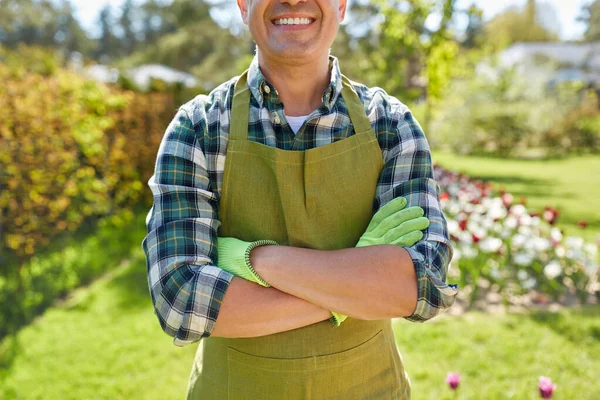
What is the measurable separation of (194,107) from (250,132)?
0.57 feet

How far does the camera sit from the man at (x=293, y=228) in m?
1.29

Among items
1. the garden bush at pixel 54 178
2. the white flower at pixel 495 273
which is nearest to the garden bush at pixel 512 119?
the garden bush at pixel 54 178

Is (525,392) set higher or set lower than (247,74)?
lower

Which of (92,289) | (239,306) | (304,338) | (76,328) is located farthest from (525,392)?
(92,289)

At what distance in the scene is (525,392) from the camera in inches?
117

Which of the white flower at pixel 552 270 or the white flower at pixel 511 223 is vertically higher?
the white flower at pixel 511 223

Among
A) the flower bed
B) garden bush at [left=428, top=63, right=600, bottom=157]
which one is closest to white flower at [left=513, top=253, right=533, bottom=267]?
the flower bed

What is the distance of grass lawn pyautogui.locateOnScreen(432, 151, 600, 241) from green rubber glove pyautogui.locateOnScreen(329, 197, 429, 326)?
5.95m

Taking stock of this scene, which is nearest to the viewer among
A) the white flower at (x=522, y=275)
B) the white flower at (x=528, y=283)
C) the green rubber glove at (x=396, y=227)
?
the green rubber glove at (x=396, y=227)

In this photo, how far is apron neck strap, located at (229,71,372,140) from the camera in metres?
1.42

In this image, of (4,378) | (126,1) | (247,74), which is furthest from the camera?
(126,1)

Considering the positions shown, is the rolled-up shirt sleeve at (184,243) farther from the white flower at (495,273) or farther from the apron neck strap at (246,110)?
the white flower at (495,273)

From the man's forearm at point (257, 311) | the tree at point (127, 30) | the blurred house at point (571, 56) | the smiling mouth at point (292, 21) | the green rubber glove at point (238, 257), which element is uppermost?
the smiling mouth at point (292, 21)

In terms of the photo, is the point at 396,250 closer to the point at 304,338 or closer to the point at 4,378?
the point at 304,338
